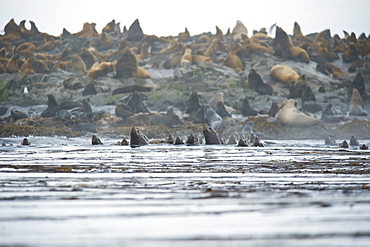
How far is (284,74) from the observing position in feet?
167

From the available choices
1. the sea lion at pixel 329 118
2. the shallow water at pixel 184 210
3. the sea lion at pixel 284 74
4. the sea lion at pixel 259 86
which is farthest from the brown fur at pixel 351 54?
the shallow water at pixel 184 210

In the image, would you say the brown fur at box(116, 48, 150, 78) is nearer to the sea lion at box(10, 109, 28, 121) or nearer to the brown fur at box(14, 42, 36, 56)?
the sea lion at box(10, 109, 28, 121)

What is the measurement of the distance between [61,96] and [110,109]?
26.3ft

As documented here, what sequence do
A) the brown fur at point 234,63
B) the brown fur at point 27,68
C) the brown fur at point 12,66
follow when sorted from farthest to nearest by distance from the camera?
the brown fur at point 234,63 → the brown fur at point 12,66 → the brown fur at point 27,68

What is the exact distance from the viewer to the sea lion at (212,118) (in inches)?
1331

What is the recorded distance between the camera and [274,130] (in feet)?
111

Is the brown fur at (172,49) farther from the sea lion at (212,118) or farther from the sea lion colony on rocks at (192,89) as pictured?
the sea lion at (212,118)

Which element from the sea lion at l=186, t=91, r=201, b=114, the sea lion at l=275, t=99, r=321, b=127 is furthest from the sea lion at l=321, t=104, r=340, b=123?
the sea lion at l=186, t=91, r=201, b=114

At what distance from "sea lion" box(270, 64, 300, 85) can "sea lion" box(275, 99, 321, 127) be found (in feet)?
52.9

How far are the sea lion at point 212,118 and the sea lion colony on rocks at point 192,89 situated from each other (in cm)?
7

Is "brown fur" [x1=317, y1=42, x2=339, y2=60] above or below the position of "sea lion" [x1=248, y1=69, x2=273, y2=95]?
above

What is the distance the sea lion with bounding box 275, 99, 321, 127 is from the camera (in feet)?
109

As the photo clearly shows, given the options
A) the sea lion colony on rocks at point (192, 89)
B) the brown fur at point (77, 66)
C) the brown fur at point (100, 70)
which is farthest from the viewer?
the brown fur at point (77, 66)

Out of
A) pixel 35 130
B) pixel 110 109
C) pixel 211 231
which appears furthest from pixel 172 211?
pixel 110 109
